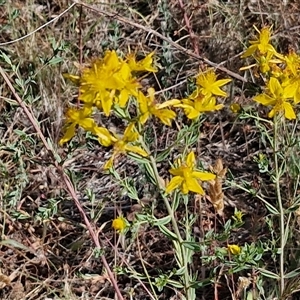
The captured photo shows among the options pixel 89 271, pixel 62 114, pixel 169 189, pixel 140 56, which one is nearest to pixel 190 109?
pixel 169 189

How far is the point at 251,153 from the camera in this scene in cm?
298

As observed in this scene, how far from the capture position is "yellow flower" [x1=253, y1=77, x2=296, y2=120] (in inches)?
74.9

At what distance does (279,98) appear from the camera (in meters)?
1.91

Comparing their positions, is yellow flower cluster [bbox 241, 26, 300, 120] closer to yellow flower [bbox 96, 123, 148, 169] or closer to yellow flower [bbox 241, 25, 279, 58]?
yellow flower [bbox 241, 25, 279, 58]

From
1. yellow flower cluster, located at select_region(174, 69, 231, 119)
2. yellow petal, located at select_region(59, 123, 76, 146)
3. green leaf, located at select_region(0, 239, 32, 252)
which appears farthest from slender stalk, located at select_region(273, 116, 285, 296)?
green leaf, located at select_region(0, 239, 32, 252)

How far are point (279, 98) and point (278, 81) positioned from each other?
0.06 metres

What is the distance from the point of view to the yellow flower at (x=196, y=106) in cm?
182

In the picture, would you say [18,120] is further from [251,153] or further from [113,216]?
[251,153]

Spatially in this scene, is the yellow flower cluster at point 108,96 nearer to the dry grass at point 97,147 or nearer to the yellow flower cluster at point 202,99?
the yellow flower cluster at point 202,99

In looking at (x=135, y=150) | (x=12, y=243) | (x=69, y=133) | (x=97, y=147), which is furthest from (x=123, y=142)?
(x=97, y=147)

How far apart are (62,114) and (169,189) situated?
1.42m

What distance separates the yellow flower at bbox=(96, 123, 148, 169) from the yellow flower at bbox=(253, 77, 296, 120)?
0.42m

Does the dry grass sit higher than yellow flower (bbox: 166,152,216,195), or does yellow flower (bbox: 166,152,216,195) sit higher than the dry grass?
yellow flower (bbox: 166,152,216,195)

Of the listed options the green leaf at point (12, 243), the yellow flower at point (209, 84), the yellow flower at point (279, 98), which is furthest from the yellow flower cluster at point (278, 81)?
the green leaf at point (12, 243)
